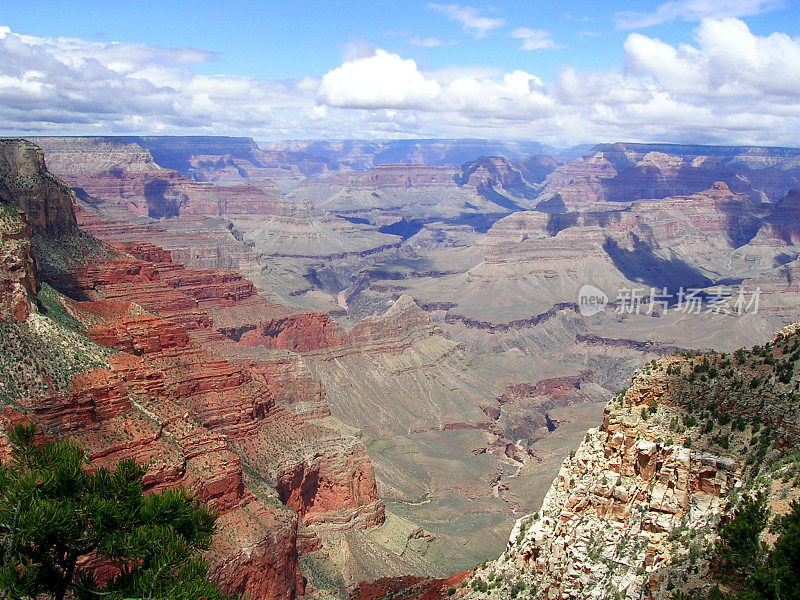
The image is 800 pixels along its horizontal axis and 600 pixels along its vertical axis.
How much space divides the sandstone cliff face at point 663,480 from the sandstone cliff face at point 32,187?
5739cm

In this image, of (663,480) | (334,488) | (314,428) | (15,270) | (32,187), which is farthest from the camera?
(32,187)

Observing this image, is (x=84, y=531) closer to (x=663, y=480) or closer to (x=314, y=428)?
(x=663, y=480)

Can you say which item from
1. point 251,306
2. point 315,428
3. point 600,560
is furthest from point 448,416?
point 600,560

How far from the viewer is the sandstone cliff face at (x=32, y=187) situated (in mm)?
66438

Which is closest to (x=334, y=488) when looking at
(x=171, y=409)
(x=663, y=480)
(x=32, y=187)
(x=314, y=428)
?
(x=314, y=428)

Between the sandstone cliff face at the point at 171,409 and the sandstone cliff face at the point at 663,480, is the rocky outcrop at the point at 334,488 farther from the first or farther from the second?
the sandstone cliff face at the point at 663,480

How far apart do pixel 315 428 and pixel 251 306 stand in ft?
181

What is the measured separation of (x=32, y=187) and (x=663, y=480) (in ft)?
209

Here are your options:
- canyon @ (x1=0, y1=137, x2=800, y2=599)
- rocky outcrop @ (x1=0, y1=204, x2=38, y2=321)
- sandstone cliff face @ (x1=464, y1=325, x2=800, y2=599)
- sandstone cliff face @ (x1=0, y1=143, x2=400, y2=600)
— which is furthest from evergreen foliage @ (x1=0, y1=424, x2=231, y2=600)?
rocky outcrop @ (x1=0, y1=204, x2=38, y2=321)

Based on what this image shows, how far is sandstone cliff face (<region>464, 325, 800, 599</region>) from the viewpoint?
2447 cm

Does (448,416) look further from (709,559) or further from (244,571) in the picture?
(709,559)

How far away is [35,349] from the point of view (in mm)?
43938

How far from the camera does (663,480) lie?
1040 inches

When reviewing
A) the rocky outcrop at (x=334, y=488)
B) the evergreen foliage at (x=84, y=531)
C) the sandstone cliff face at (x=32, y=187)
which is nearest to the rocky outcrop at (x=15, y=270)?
the sandstone cliff face at (x=32, y=187)
